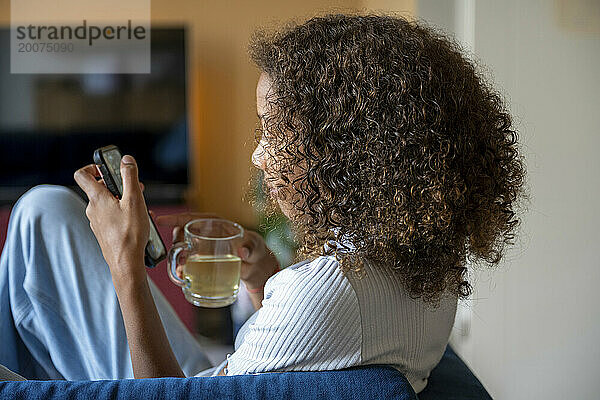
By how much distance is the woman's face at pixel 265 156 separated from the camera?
76 centimetres

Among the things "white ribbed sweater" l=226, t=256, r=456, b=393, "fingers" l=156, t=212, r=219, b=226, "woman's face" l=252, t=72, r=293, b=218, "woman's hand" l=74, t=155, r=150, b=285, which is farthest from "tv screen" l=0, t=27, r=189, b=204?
"white ribbed sweater" l=226, t=256, r=456, b=393

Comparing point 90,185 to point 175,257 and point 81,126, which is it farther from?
point 81,126

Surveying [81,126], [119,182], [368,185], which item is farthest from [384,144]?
[81,126]

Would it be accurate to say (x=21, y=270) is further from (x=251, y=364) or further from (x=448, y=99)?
(x=448, y=99)

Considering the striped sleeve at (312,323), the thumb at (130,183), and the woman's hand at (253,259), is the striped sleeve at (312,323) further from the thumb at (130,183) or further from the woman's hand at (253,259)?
the woman's hand at (253,259)

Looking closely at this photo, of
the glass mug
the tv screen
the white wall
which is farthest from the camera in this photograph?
the tv screen

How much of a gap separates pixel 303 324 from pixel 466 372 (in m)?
0.40

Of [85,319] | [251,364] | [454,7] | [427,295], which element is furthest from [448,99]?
[454,7]

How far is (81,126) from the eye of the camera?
303 cm

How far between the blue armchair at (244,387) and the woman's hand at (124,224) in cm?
22

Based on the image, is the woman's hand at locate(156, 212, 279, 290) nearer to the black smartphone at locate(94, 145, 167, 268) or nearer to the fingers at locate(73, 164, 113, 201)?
the black smartphone at locate(94, 145, 167, 268)

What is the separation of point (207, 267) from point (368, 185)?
388mm

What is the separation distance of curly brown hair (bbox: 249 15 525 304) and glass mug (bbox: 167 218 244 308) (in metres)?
0.26

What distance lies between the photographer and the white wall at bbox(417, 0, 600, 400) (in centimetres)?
175
